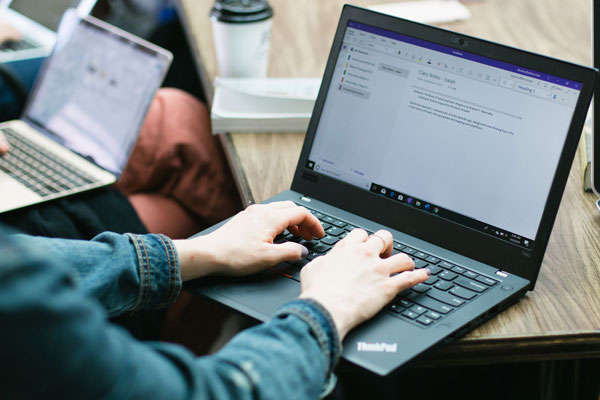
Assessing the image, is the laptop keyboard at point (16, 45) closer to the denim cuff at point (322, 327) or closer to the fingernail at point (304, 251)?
the fingernail at point (304, 251)

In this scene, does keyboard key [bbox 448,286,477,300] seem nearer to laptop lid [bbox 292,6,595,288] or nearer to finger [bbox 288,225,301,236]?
laptop lid [bbox 292,6,595,288]

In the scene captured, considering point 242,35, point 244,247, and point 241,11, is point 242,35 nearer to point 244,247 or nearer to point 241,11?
point 241,11

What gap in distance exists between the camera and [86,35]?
1394 mm

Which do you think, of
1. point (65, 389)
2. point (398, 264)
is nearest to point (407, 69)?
point (398, 264)

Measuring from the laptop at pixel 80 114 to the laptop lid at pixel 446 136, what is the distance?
1.51ft

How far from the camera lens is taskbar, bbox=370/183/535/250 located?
811 millimetres

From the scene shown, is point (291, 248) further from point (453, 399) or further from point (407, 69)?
point (453, 399)

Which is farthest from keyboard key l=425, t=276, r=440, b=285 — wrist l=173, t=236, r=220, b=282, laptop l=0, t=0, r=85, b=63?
laptop l=0, t=0, r=85, b=63

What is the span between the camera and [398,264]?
78cm

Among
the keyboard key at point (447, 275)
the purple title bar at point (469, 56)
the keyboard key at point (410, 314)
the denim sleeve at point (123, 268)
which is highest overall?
the purple title bar at point (469, 56)

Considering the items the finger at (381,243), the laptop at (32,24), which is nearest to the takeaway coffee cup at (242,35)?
the laptop at (32,24)

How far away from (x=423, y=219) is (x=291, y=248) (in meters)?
0.20

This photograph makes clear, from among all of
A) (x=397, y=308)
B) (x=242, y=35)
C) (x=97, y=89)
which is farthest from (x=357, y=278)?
(x=97, y=89)

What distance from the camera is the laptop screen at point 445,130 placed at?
2.63 feet
